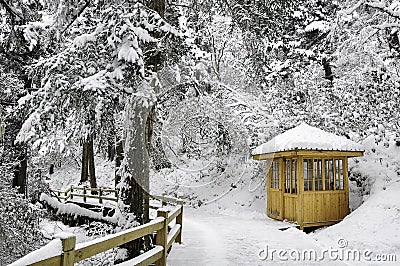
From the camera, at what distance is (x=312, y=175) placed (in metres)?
12.1

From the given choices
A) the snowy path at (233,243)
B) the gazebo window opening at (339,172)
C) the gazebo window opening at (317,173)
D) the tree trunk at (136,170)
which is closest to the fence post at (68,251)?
the snowy path at (233,243)

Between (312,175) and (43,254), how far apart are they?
10.4 metres

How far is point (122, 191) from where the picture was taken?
7.24 metres

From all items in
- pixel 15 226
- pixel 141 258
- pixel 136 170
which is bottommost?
pixel 15 226

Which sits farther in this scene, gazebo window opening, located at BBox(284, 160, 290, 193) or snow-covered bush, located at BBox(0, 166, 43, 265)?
gazebo window opening, located at BBox(284, 160, 290, 193)

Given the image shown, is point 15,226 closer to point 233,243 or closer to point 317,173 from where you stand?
point 233,243

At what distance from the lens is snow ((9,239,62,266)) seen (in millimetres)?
2504

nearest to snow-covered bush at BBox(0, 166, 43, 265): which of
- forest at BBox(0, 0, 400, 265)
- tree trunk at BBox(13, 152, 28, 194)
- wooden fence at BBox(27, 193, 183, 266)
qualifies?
forest at BBox(0, 0, 400, 265)

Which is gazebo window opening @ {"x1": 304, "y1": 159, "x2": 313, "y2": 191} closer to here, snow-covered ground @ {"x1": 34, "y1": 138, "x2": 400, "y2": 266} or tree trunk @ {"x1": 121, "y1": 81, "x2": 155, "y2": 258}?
snow-covered ground @ {"x1": 34, "y1": 138, "x2": 400, "y2": 266}

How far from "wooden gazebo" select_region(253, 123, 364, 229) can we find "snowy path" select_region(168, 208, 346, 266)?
91 cm

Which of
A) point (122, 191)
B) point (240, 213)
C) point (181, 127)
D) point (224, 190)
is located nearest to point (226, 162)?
point (224, 190)

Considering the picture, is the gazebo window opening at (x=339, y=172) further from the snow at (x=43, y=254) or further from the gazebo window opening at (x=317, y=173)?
the snow at (x=43, y=254)

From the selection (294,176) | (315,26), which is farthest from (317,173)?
(315,26)

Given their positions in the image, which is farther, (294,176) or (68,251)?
(294,176)
